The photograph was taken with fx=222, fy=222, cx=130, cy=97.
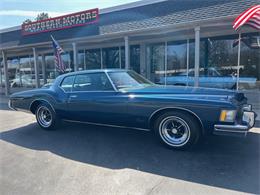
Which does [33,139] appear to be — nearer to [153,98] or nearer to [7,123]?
[7,123]

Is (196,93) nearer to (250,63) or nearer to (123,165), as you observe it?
(123,165)

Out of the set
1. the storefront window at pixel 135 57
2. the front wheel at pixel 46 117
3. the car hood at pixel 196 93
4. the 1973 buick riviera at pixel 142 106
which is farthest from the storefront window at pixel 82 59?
the car hood at pixel 196 93

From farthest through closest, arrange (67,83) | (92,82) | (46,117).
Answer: (46,117), (67,83), (92,82)

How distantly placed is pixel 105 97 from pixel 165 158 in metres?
1.80

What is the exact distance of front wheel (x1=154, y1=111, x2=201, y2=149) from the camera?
3889 millimetres

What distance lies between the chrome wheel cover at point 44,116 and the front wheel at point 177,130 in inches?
121

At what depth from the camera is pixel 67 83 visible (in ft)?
18.2

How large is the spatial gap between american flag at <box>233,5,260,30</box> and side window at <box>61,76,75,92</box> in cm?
490

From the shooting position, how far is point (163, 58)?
39.5 ft

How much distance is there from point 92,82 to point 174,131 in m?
2.19

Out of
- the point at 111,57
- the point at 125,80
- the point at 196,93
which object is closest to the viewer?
the point at 196,93

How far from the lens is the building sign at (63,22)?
11438 mm

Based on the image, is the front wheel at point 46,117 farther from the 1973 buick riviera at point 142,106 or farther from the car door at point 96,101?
the car door at point 96,101

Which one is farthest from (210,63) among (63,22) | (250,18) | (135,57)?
(63,22)
